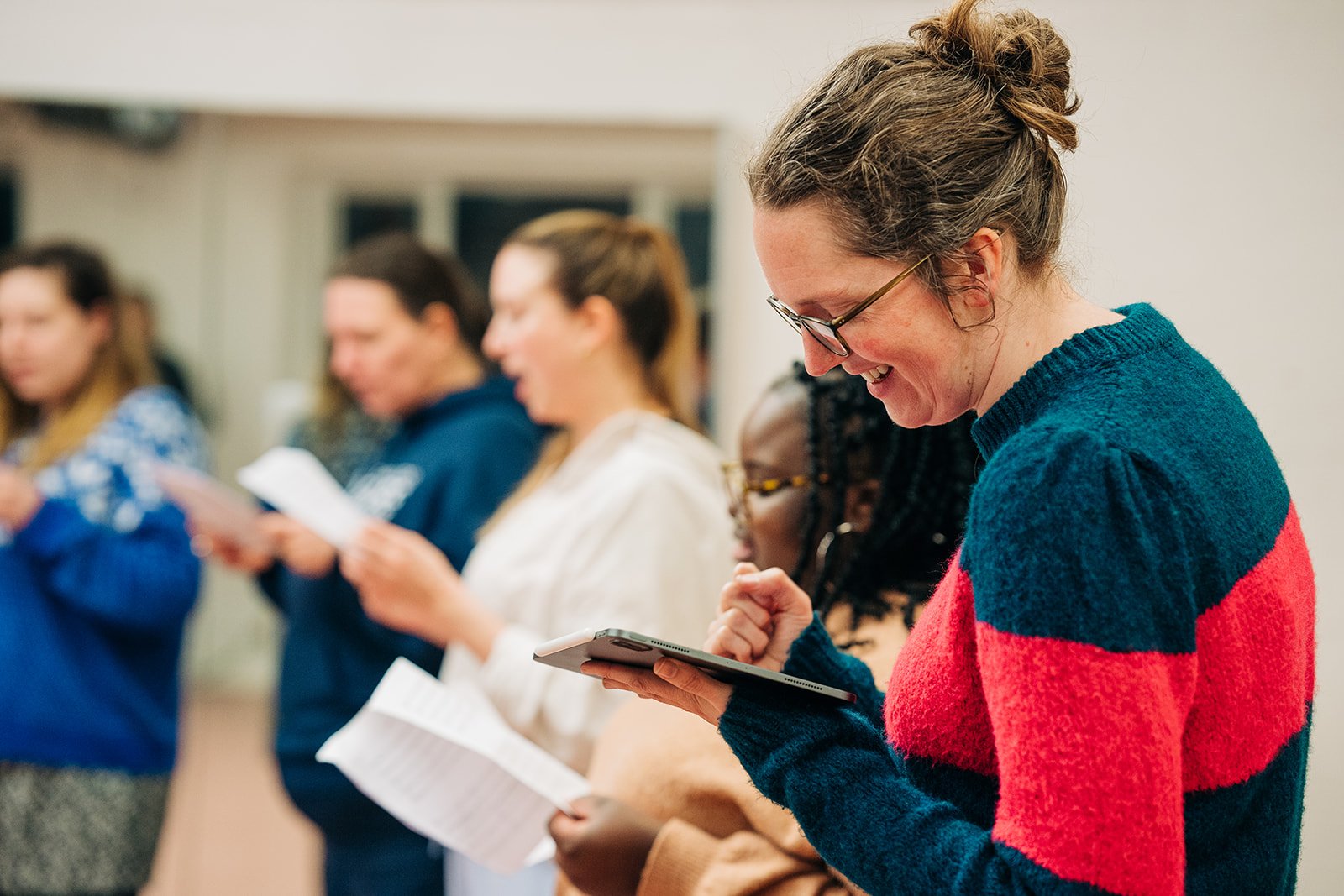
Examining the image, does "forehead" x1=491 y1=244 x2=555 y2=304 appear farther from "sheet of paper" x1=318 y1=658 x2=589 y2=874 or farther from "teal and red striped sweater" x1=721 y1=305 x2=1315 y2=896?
"teal and red striped sweater" x1=721 y1=305 x2=1315 y2=896

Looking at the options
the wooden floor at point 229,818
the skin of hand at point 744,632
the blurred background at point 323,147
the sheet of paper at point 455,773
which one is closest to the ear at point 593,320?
the sheet of paper at point 455,773

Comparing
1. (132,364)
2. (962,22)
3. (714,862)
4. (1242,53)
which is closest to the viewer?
(962,22)

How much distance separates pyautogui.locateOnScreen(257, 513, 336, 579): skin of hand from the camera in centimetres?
225

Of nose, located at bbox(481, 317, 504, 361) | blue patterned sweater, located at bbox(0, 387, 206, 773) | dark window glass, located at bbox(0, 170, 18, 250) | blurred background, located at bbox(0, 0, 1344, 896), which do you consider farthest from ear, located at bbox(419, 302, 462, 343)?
dark window glass, located at bbox(0, 170, 18, 250)

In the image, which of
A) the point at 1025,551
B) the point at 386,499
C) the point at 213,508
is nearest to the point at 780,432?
the point at 1025,551

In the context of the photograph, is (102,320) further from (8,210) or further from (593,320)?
(593,320)

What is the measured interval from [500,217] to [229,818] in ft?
6.24

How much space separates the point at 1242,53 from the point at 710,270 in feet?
4.27

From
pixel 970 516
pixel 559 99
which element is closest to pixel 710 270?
pixel 559 99

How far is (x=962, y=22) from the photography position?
87 cm

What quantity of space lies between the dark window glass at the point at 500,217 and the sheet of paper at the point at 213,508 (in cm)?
96

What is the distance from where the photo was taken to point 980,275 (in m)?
0.84

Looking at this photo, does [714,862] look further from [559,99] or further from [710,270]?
[559,99]

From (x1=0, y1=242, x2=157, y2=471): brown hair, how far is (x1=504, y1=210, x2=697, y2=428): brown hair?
3.31ft
